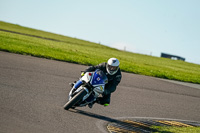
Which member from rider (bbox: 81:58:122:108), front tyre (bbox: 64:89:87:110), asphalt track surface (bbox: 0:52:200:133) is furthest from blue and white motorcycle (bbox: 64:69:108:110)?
asphalt track surface (bbox: 0:52:200:133)

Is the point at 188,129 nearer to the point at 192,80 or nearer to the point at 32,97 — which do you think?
the point at 32,97

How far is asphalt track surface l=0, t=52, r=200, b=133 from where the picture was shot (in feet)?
25.4

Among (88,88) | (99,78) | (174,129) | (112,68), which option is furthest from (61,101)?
(174,129)

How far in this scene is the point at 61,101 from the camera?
34.2 ft

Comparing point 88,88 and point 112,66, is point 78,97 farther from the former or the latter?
point 112,66

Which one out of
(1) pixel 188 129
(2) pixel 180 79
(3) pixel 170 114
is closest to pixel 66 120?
(1) pixel 188 129

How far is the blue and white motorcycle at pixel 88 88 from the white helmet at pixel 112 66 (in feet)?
0.60

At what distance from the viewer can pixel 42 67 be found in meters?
16.3

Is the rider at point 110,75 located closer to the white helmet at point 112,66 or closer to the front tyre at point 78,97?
the white helmet at point 112,66

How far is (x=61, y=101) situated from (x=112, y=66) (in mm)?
2050

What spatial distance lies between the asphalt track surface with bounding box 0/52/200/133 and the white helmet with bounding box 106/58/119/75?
1185mm

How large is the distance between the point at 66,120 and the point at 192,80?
16749 millimetres

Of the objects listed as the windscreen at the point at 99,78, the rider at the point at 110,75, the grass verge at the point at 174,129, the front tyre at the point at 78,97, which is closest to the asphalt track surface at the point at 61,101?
the front tyre at the point at 78,97

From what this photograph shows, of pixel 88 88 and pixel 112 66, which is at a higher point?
pixel 112 66
